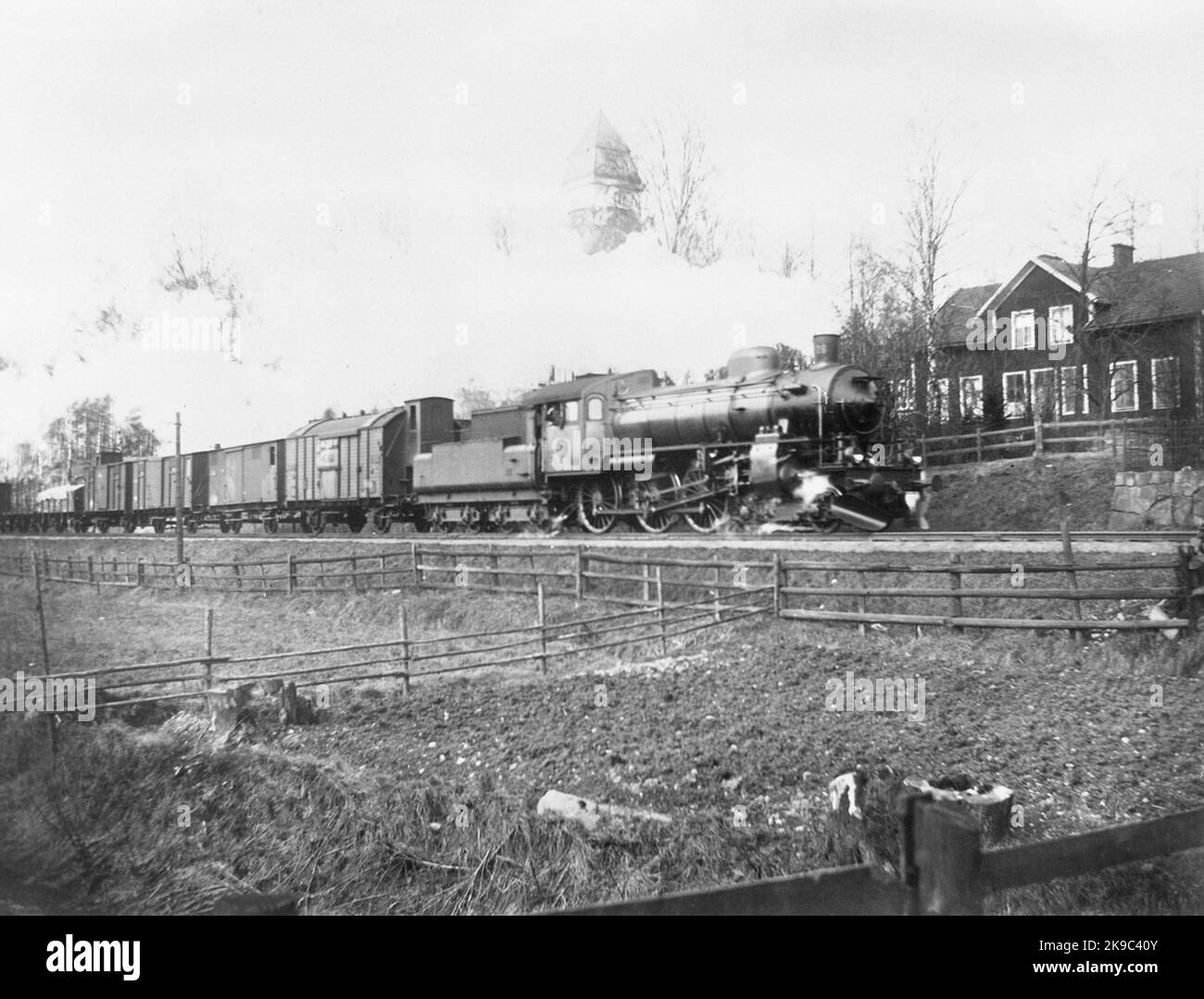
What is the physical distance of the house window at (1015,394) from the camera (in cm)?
1722

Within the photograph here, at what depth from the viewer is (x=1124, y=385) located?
11.1 metres

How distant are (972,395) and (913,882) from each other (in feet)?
54.8

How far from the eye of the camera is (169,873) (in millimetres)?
4277

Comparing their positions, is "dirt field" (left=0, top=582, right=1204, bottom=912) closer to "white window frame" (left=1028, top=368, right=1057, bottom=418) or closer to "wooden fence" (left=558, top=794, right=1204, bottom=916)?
"wooden fence" (left=558, top=794, right=1204, bottom=916)

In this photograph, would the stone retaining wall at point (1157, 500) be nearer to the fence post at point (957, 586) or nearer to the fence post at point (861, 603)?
the fence post at point (957, 586)

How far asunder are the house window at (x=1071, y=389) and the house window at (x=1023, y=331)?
26.5 inches

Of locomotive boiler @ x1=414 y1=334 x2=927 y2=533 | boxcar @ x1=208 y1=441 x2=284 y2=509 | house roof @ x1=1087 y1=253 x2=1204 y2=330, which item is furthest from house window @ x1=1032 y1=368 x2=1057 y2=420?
boxcar @ x1=208 y1=441 x2=284 y2=509

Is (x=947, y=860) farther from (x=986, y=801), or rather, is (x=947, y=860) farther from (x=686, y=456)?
(x=686, y=456)

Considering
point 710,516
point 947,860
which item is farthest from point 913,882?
point 710,516
